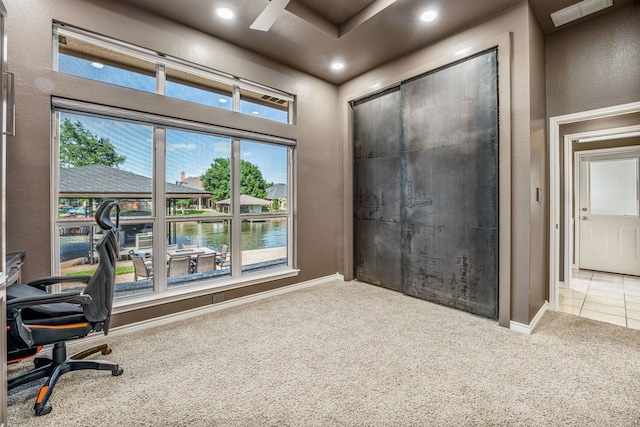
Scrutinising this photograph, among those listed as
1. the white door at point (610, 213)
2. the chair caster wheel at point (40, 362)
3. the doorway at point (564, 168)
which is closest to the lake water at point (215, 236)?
the chair caster wheel at point (40, 362)

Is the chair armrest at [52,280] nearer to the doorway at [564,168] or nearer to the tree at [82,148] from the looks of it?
the tree at [82,148]

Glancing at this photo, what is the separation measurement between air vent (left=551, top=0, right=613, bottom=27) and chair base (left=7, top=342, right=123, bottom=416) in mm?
4933

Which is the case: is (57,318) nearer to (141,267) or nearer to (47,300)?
(47,300)

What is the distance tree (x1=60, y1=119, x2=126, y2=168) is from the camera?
257 cm

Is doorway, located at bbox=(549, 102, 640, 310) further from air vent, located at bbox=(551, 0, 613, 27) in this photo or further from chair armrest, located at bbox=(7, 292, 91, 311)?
Result: chair armrest, located at bbox=(7, 292, 91, 311)

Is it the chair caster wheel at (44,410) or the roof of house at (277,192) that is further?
the roof of house at (277,192)

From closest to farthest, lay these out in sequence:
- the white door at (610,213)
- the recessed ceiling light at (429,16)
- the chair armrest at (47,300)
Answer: the chair armrest at (47,300) < the recessed ceiling light at (429,16) < the white door at (610,213)

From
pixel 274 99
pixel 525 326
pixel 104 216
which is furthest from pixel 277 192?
pixel 525 326

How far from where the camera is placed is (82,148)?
2.65 m


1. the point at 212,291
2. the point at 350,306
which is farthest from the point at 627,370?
the point at 212,291

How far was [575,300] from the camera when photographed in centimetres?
366

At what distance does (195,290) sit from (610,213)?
6.56 metres

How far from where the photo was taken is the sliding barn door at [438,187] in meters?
3.03

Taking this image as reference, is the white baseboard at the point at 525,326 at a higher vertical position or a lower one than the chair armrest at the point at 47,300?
lower
